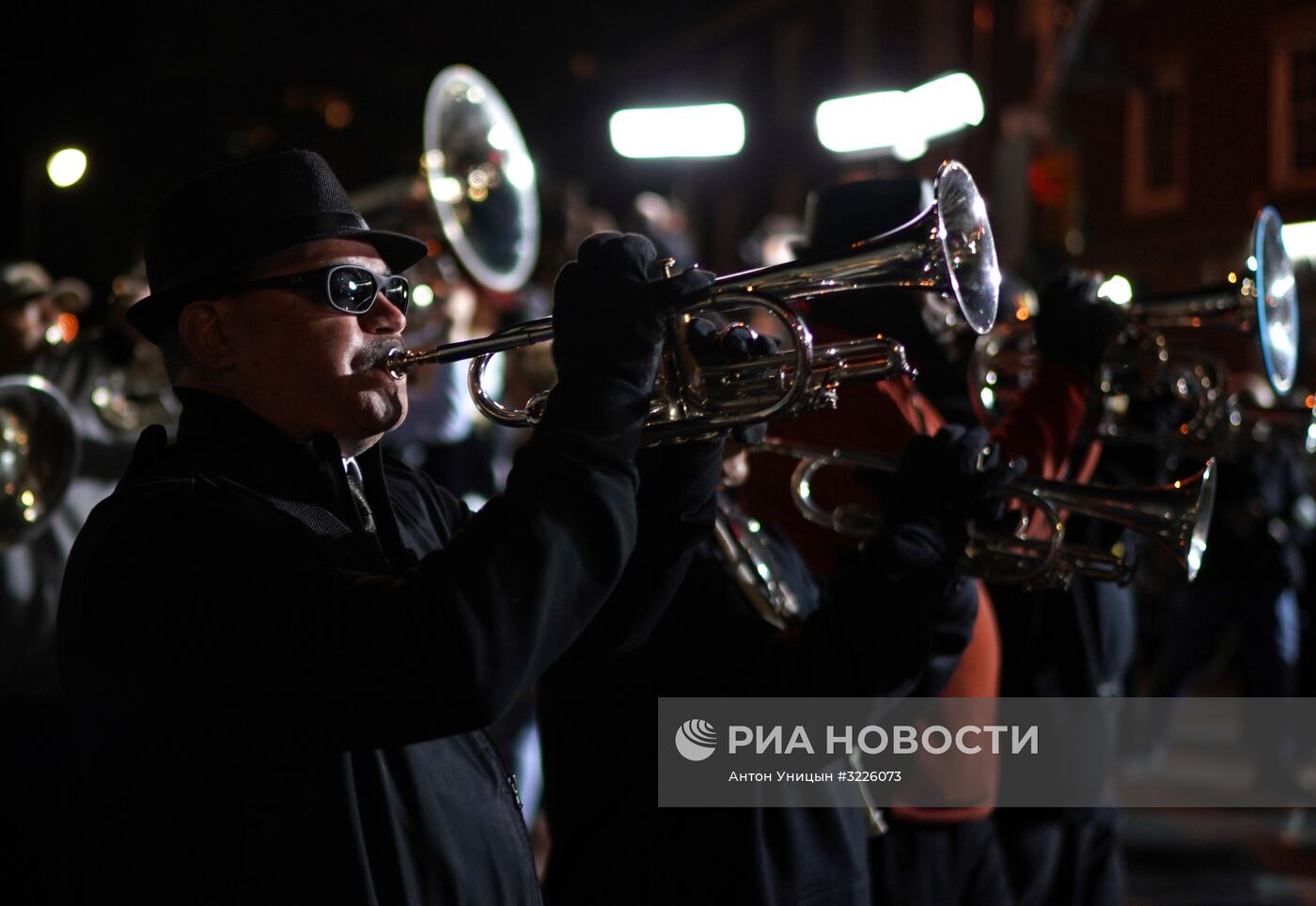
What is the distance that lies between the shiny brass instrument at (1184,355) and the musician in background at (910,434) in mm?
247

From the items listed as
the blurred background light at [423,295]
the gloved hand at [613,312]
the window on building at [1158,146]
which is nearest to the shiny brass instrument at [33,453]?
the blurred background light at [423,295]

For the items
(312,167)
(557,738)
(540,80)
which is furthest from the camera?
(540,80)

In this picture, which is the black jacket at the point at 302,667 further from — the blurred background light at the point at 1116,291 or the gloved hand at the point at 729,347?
the blurred background light at the point at 1116,291

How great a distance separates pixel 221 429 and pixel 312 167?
0.45m

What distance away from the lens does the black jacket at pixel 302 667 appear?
1558 millimetres

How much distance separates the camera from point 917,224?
2.19m

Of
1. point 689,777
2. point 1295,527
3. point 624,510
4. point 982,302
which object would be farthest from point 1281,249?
point 1295,527

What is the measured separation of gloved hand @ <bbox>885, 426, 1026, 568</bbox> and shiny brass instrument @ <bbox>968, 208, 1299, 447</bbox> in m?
1.08

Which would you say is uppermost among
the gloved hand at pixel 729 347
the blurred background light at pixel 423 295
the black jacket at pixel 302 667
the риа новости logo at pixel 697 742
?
the blurred background light at pixel 423 295

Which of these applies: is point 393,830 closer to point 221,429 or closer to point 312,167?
point 221,429

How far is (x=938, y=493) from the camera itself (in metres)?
2.47

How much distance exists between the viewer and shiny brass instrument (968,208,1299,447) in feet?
11.7

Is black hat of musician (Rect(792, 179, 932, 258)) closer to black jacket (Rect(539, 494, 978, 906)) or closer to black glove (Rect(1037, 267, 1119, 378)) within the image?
black glove (Rect(1037, 267, 1119, 378))

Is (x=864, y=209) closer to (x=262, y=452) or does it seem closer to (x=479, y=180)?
(x=262, y=452)
